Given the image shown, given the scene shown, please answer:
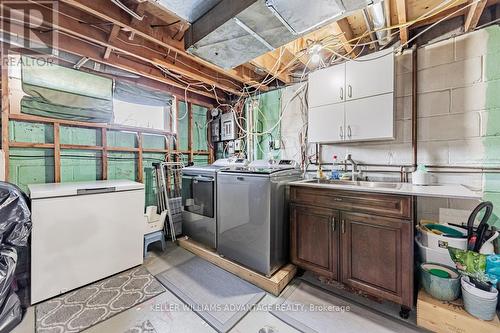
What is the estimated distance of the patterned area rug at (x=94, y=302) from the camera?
4.92 feet

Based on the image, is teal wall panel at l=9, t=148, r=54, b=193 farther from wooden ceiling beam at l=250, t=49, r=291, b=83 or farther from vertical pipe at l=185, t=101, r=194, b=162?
wooden ceiling beam at l=250, t=49, r=291, b=83

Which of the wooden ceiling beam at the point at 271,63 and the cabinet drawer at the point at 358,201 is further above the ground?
the wooden ceiling beam at the point at 271,63

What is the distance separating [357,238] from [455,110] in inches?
58.2

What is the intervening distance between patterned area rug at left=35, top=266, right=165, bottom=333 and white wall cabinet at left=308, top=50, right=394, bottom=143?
234 centimetres

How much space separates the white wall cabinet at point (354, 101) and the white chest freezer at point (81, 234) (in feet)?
7.21

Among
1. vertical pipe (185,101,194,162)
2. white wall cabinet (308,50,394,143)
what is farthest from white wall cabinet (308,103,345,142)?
vertical pipe (185,101,194,162)

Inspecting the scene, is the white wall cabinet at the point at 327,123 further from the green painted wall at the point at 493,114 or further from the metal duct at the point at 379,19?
the green painted wall at the point at 493,114

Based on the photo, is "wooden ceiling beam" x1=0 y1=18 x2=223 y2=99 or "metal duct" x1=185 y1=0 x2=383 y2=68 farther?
"wooden ceiling beam" x1=0 y1=18 x2=223 y2=99

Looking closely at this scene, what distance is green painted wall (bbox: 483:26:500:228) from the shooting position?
5.54ft

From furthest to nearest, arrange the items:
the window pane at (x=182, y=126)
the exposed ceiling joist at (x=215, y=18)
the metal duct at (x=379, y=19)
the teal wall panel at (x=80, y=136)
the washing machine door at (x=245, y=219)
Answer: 1. the window pane at (x=182, y=126)
2. the teal wall panel at (x=80, y=136)
3. the washing machine door at (x=245, y=219)
4. the metal duct at (x=379, y=19)
5. the exposed ceiling joist at (x=215, y=18)

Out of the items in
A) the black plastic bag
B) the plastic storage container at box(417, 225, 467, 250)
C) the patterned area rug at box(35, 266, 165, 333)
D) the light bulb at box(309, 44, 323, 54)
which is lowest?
the patterned area rug at box(35, 266, 165, 333)

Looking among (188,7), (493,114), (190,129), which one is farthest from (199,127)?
(493,114)

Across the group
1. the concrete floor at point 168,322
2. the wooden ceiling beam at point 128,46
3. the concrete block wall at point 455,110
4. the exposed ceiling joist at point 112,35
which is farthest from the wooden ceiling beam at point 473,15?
the exposed ceiling joist at point 112,35

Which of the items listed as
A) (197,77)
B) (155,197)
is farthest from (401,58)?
(155,197)
